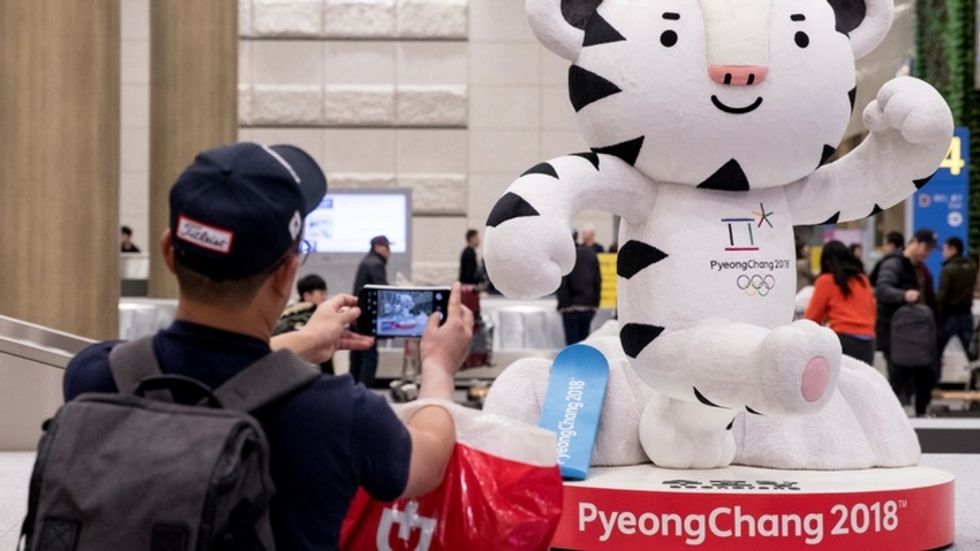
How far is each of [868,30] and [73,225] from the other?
5.18m

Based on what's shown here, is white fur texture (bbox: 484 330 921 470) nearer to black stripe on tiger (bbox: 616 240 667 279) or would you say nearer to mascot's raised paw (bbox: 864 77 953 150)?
black stripe on tiger (bbox: 616 240 667 279)

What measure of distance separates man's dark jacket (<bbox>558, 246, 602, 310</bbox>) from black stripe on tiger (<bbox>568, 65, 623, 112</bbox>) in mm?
8768

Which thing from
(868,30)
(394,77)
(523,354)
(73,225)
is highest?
(394,77)

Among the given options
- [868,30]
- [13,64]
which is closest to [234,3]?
[13,64]

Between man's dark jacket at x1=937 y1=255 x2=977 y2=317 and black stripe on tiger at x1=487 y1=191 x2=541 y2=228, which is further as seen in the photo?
man's dark jacket at x1=937 y1=255 x2=977 y2=317

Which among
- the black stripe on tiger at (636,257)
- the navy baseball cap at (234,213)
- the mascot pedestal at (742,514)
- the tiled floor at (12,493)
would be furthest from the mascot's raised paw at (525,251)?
the navy baseball cap at (234,213)

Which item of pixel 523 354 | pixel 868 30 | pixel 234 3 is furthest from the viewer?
pixel 234 3

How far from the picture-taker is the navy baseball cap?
A: 2.04 m

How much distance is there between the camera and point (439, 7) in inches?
795

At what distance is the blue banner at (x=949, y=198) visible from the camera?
14453mm

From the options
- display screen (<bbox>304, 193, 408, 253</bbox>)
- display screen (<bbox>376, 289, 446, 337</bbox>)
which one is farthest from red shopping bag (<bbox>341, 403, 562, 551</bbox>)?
display screen (<bbox>304, 193, 408, 253</bbox>)

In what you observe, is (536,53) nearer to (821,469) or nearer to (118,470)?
(821,469)

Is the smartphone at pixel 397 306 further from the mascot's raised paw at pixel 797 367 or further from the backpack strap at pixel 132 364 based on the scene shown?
the mascot's raised paw at pixel 797 367

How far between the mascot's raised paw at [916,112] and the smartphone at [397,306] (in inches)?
94.7
